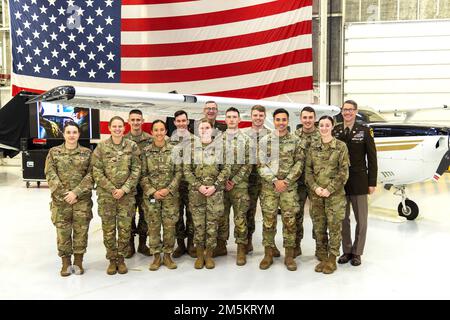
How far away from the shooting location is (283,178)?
4.02 meters

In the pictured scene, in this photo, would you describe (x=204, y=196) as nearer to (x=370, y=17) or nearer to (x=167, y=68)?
(x=167, y=68)

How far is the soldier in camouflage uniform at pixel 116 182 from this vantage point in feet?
12.7

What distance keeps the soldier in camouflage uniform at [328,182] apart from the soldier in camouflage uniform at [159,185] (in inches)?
51.7

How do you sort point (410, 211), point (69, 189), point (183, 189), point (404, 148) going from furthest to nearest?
1. point (410, 211)
2. point (404, 148)
3. point (183, 189)
4. point (69, 189)

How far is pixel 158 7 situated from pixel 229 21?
1.29 m

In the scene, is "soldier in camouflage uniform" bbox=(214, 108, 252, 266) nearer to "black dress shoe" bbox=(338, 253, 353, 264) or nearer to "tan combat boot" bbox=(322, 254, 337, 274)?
"tan combat boot" bbox=(322, 254, 337, 274)

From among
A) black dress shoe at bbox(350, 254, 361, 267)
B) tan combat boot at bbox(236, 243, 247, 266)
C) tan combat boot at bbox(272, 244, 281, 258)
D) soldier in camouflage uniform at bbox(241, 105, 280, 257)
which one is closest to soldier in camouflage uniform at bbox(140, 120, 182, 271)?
tan combat boot at bbox(236, 243, 247, 266)

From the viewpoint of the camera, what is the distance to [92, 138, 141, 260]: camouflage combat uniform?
388 cm

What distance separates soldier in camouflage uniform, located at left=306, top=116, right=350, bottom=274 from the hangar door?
10020 mm

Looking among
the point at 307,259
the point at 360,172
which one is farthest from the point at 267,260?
the point at 360,172

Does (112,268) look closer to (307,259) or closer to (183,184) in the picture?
(183,184)

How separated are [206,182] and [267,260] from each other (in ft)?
3.26

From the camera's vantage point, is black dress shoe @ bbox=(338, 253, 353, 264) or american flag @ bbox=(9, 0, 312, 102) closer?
black dress shoe @ bbox=(338, 253, 353, 264)
